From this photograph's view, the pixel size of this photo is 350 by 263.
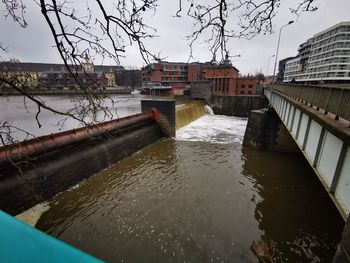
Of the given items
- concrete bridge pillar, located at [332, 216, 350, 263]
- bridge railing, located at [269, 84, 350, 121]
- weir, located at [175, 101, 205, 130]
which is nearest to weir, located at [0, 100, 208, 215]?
concrete bridge pillar, located at [332, 216, 350, 263]

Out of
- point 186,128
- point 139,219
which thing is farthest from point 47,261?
point 186,128

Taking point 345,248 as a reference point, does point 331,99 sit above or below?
above

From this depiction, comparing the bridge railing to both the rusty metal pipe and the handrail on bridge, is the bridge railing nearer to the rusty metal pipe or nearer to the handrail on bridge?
the handrail on bridge

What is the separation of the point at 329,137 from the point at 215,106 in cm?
2774

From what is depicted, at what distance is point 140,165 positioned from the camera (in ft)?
36.1

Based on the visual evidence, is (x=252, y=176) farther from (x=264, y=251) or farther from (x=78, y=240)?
(x=78, y=240)

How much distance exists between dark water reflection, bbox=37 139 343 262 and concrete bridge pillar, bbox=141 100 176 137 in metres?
5.76

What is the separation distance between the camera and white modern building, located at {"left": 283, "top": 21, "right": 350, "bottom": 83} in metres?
53.3

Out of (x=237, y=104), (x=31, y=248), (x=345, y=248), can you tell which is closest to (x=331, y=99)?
(x=345, y=248)

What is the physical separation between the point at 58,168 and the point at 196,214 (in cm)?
605

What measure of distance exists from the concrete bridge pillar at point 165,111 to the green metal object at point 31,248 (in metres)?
14.6

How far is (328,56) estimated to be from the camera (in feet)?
190

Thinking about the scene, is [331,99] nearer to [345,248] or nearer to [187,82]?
[345,248]

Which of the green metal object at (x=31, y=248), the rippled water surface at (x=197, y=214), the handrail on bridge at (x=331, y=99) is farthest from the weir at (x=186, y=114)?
the green metal object at (x=31, y=248)
